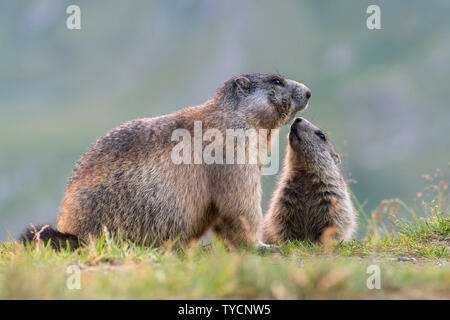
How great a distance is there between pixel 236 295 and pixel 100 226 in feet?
9.03

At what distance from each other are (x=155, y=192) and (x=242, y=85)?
2.10m

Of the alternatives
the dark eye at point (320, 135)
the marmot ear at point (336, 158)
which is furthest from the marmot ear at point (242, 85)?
the marmot ear at point (336, 158)

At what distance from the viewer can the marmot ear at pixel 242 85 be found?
7.68 meters

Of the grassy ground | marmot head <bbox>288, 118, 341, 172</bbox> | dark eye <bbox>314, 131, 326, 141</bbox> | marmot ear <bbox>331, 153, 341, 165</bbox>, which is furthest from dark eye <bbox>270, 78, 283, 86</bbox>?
the grassy ground

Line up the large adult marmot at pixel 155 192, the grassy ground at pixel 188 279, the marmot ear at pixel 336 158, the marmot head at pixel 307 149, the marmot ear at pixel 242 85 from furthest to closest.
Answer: the marmot ear at pixel 336 158
the marmot head at pixel 307 149
the marmot ear at pixel 242 85
the large adult marmot at pixel 155 192
the grassy ground at pixel 188 279

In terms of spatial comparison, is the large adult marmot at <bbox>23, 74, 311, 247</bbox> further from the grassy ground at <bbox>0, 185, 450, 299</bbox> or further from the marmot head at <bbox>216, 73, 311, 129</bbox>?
the grassy ground at <bbox>0, 185, 450, 299</bbox>

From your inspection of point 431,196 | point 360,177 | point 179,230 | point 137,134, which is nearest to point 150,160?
point 137,134

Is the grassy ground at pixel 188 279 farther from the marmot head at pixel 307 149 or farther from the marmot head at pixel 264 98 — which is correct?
the marmot head at pixel 307 149

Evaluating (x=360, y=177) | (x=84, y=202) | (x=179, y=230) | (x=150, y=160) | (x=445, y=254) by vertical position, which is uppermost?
(x=150, y=160)

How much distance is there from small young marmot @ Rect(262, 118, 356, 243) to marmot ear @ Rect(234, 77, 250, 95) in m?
1.24

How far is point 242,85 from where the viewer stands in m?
7.74

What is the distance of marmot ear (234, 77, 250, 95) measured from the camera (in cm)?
768
